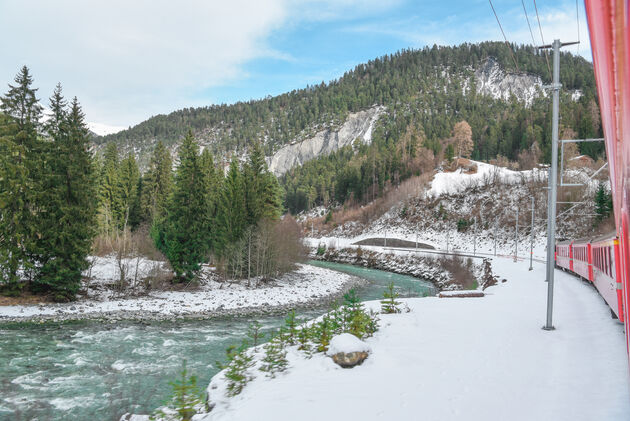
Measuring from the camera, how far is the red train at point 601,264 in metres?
9.55

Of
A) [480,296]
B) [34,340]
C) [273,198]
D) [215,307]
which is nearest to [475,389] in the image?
[480,296]

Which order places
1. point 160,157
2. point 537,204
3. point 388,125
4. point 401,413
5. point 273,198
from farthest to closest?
point 388,125
point 537,204
point 160,157
point 273,198
point 401,413

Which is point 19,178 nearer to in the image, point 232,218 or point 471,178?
point 232,218

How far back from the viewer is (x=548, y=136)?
89.6 m

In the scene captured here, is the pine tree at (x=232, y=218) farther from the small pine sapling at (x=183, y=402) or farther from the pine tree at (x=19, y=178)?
the small pine sapling at (x=183, y=402)

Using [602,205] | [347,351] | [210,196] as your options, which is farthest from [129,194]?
[602,205]

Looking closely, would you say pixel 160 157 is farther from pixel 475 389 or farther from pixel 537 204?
pixel 537 204

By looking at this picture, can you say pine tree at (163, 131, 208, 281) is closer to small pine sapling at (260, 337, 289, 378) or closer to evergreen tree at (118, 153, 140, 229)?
evergreen tree at (118, 153, 140, 229)

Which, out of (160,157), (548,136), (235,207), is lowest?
(235,207)

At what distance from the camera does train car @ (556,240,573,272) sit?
27.5 meters

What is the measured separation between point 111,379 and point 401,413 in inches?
385

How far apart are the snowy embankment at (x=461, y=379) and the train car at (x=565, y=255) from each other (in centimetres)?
1801

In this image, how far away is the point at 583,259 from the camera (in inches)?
840

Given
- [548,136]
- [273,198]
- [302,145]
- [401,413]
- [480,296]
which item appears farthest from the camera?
[302,145]
